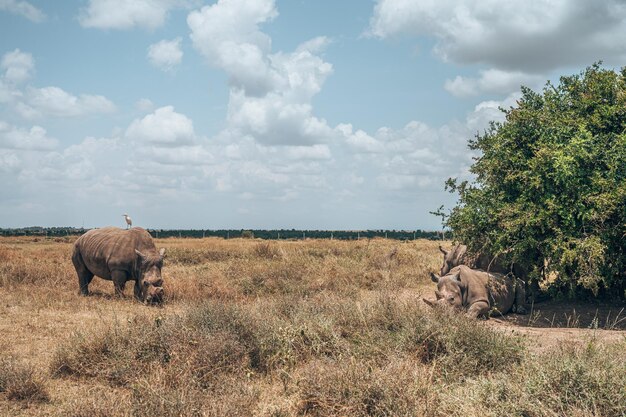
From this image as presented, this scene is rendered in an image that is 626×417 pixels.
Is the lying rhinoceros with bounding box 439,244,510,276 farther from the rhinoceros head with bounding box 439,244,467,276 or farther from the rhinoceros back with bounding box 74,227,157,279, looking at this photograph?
the rhinoceros back with bounding box 74,227,157,279

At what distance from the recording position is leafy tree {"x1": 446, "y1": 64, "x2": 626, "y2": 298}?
1240 centimetres

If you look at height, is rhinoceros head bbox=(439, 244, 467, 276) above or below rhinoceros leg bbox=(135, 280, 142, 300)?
above

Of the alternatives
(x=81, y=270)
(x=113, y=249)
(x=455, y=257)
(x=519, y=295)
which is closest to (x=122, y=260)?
(x=113, y=249)

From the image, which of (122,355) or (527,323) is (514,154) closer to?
(527,323)

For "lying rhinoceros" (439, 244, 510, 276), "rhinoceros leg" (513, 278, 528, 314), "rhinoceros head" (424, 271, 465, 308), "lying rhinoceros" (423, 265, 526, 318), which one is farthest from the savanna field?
"lying rhinoceros" (439, 244, 510, 276)

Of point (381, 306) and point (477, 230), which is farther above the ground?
point (477, 230)

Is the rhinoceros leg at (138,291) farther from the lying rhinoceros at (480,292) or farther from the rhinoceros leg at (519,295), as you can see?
the rhinoceros leg at (519,295)

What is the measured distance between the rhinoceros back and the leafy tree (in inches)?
371

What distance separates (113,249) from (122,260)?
553 mm

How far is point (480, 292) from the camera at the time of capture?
13836 millimetres

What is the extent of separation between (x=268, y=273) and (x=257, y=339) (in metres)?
10.8

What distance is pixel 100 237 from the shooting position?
17844 mm

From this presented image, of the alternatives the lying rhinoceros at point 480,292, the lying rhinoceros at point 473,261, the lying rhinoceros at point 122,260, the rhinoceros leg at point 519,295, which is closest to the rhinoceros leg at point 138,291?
the lying rhinoceros at point 122,260

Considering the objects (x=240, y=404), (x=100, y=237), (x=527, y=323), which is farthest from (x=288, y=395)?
(x=100, y=237)
